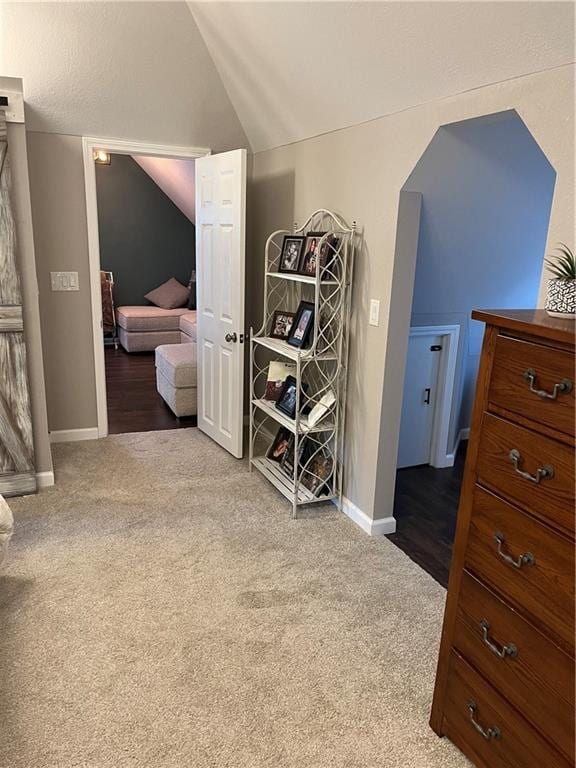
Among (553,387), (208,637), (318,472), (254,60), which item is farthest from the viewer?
(318,472)

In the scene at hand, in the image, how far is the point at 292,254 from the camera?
321cm

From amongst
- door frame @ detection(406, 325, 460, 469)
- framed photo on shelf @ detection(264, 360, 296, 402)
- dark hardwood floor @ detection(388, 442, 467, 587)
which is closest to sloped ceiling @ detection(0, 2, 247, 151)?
framed photo on shelf @ detection(264, 360, 296, 402)

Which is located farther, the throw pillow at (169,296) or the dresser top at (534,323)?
the throw pillow at (169,296)

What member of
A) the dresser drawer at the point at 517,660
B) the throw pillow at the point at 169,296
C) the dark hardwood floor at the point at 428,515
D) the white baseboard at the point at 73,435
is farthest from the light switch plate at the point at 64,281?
the throw pillow at the point at 169,296

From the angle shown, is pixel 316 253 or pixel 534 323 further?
pixel 316 253

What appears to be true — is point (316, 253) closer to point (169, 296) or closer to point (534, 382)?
point (534, 382)

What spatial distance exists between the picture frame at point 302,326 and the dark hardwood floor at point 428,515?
108 cm

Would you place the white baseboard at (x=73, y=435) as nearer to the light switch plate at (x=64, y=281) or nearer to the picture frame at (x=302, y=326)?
the light switch plate at (x=64, y=281)

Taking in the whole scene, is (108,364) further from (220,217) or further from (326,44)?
(326,44)

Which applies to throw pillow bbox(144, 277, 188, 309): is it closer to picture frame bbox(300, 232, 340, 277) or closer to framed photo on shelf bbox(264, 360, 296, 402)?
framed photo on shelf bbox(264, 360, 296, 402)

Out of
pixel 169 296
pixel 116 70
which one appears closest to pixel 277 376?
pixel 116 70

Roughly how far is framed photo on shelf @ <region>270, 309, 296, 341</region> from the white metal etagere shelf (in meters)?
0.05

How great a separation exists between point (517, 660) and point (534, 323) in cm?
82

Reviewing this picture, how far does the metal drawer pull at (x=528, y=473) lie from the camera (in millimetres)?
1259
